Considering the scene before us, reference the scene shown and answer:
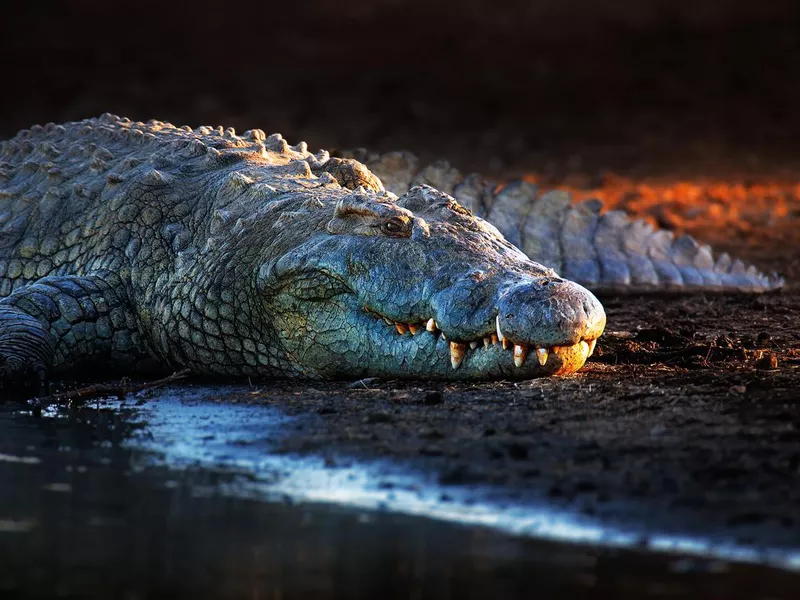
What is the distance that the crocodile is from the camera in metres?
5.31

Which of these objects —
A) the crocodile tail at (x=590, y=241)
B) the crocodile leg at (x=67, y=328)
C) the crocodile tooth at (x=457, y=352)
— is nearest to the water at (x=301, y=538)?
the crocodile tooth at (x=457, y=352)

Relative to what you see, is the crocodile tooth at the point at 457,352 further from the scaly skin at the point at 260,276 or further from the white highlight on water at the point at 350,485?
the white highlight on water at the point at 350,485

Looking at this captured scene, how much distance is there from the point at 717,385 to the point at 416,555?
2141 mm

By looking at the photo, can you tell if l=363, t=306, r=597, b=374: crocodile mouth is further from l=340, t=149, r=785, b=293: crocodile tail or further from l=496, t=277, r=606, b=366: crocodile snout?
l=340, t=149, r=785, b=293: crocodile tail

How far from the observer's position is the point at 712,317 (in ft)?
24.8

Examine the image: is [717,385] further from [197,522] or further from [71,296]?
[71,296]

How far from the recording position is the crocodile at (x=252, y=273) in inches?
209

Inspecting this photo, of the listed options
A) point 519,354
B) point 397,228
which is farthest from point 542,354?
point 397,228

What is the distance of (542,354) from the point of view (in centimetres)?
521

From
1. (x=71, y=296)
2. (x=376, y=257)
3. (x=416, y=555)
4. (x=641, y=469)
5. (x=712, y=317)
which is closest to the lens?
(x=416, y=555)

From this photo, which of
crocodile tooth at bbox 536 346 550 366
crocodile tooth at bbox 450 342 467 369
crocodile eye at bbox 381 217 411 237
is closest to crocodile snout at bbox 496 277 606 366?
crocodile tooth at bbox 536 346 550 366

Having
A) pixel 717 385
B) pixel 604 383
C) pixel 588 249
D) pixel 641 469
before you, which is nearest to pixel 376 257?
pixel 604 383

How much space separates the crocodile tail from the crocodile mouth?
4007 mm

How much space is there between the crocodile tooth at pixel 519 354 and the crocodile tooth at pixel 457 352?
24cm
